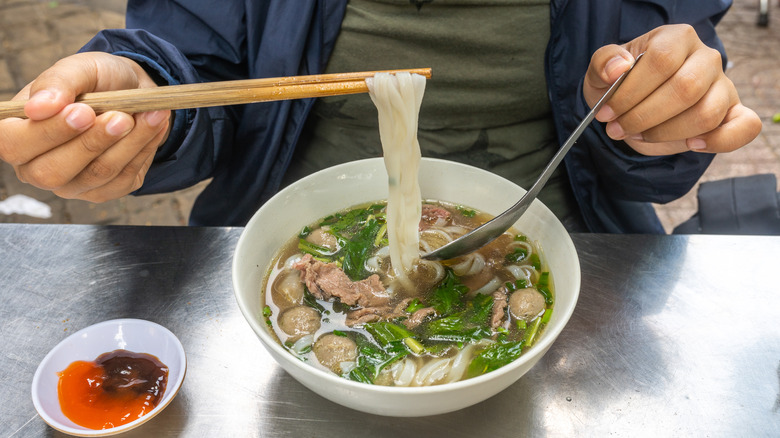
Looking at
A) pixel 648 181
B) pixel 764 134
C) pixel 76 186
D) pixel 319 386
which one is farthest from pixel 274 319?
pixel 764 134

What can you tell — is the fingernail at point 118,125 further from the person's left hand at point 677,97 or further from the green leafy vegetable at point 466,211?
the person's left hand at point 677,97

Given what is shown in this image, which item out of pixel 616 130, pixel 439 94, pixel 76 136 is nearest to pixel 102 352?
pixel 76 136

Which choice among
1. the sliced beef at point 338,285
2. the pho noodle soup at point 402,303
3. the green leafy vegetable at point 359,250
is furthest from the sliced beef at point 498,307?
the green leafy vegetable at point 359,250

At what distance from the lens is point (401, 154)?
1.78m

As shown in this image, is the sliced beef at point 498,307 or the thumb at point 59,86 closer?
the thumb at point 59,86

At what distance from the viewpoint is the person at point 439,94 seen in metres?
1.91

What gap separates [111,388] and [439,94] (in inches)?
61.7

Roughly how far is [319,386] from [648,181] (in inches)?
61.6

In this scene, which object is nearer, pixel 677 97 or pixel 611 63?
pixel 677 97

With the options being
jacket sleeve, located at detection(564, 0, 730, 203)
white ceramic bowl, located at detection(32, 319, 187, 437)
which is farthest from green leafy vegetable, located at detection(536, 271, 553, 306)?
white ceramic bowl, located at detection(32, 319, 187, 437)

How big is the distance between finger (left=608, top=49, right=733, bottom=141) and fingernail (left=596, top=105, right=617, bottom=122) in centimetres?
3

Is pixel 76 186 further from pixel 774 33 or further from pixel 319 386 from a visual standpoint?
pixel 774 33

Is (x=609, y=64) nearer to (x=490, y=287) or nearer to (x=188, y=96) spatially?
(x=490, y=287)

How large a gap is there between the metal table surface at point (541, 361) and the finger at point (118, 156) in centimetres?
45
